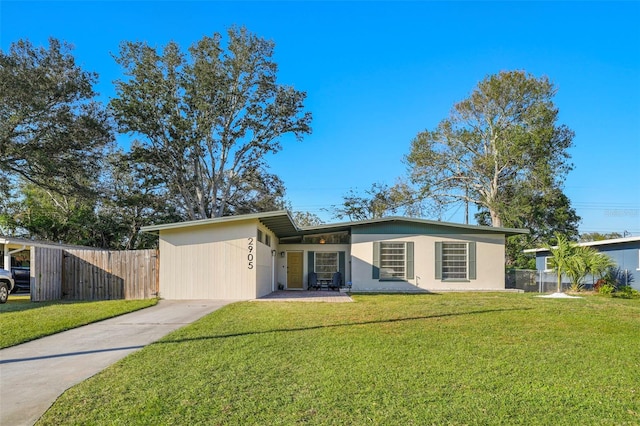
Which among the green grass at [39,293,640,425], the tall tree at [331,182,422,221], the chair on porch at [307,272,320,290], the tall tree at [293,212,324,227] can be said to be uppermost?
the tall tree at [331,182,422,221]

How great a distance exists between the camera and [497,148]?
1053 inches

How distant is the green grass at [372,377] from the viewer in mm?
3477

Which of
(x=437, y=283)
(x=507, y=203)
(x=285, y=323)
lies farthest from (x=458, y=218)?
(x=285, y=323)

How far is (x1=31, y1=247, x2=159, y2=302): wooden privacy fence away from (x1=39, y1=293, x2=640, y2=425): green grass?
6353 mm

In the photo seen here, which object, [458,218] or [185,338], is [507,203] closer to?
[458,218]

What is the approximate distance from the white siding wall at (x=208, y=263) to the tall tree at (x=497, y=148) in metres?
18.0

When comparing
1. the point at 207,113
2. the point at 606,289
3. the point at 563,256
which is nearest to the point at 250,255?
the point at 563,256

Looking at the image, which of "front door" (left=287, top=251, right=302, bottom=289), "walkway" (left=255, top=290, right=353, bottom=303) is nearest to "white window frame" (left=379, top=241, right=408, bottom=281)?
"walkway" (left=255, top=290, right=353, bottom=303)

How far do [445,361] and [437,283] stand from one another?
12601 millimetres

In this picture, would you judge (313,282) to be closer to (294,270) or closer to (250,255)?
(294,270)

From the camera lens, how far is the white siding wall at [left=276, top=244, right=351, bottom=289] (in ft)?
63.3

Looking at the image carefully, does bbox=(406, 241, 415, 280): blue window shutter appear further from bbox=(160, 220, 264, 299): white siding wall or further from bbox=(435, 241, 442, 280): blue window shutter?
bbox=(160, 220, 264, 299): white siding wall

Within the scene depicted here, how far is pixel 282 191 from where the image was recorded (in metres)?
27.7

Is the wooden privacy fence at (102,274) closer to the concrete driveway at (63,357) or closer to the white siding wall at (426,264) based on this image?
the concrete driveway at (63,357)
